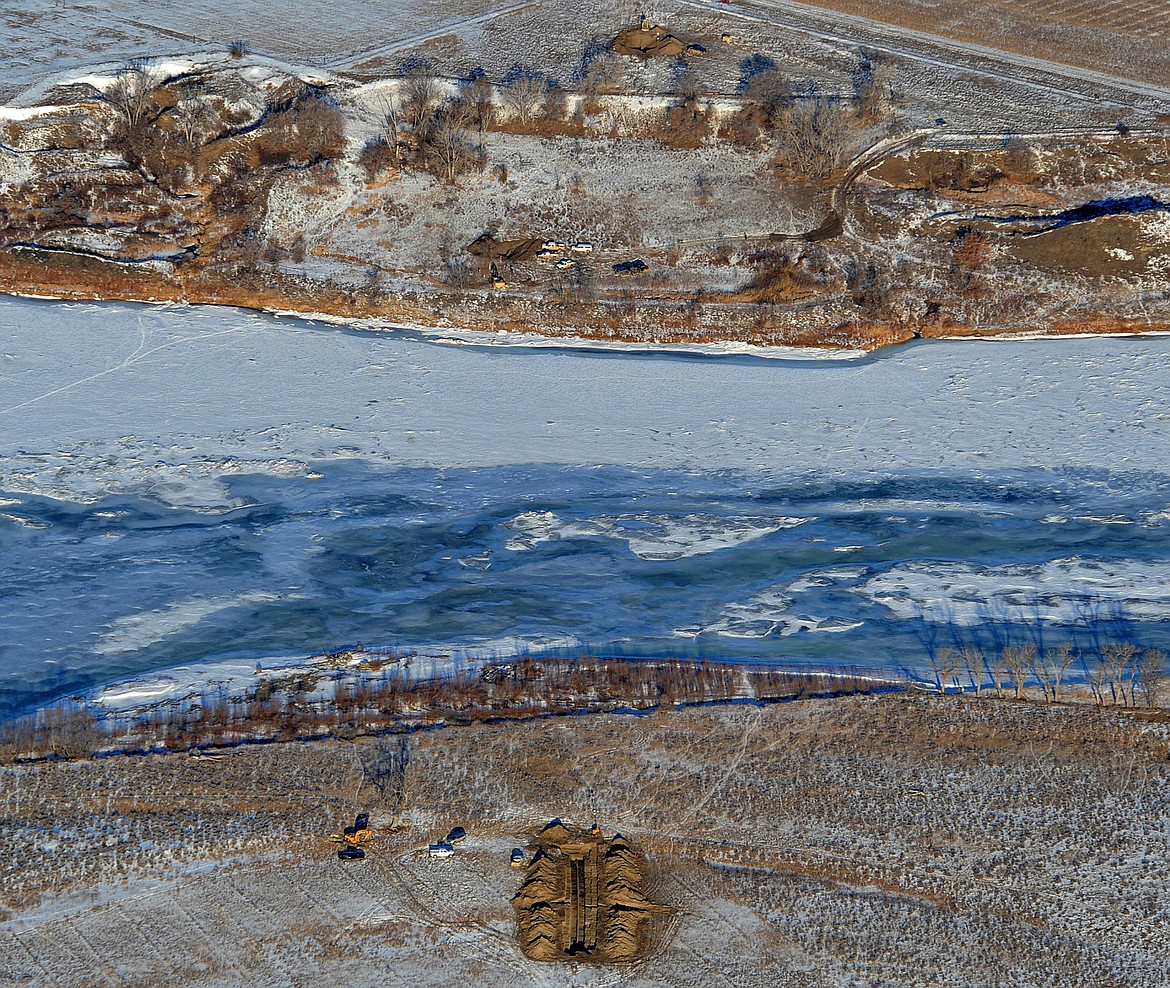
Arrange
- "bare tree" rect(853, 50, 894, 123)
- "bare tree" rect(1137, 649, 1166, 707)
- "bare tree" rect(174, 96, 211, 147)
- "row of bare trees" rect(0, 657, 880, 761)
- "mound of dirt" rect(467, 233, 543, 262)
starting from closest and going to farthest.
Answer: "row of bare trees" rect(0, 657, 880, 761)
"bare tree" rect(1137, 649, 1166, 707)
"mound of dirt" rect(467, 233, 543, 262)
"bare tree" rect(174, 96, 211, 147)
"bare tree" rect(853, 50, 894, 123)

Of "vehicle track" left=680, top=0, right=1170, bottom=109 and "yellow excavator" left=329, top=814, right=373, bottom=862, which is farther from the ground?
"vehicle track" left=680, top=0, right=1170, bottom=109

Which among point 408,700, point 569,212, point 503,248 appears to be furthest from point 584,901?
point 569,212

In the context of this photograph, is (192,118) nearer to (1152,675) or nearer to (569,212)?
(569,212)

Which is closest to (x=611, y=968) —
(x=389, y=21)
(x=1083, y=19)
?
(x=389, y=21)

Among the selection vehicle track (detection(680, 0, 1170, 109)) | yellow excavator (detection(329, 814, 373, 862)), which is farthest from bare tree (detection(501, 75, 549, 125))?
yellow excavator (detection(329, 814, 373, 862))

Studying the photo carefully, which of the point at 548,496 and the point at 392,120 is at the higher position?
the point at 392,120

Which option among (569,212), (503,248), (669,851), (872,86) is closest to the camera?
(669,851)

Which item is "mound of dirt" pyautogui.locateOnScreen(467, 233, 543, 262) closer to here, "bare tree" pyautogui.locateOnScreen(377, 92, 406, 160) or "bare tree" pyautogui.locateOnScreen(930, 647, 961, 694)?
"bare tree" pyautogui.locateOnScreen(377, 92, 406, 160)

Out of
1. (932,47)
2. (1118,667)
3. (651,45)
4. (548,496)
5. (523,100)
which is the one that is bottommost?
(1118,667)
